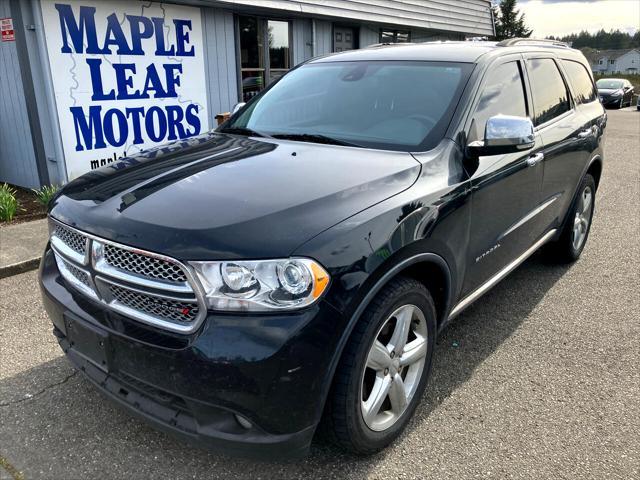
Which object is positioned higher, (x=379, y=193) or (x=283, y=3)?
(x=283, y=3)

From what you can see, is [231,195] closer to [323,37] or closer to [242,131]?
[242,131]

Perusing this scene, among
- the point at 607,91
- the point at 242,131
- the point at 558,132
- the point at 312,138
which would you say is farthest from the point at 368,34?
the point at 607,91

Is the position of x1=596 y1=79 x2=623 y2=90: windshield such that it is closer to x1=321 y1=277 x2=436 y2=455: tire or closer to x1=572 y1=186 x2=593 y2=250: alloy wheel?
x1=572 y1=186 x2=593 y2=250: alloy wheel

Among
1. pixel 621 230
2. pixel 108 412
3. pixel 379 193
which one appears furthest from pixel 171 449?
pixel 621 230

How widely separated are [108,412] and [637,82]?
6105 cm

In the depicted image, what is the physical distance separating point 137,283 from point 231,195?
527 mm

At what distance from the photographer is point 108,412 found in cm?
277

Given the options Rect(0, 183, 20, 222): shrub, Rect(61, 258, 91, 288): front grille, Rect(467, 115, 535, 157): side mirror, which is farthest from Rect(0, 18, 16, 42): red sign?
Rect(467, 115, 535, 157): side mirror

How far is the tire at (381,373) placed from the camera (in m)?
2.13

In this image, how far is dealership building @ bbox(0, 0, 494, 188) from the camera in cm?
671

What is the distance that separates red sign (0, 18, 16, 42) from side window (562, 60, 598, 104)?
20.5 ft

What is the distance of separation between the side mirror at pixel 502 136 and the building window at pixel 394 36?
11568 mm

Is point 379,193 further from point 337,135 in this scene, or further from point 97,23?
point 97,23

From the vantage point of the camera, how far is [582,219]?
4938mm
